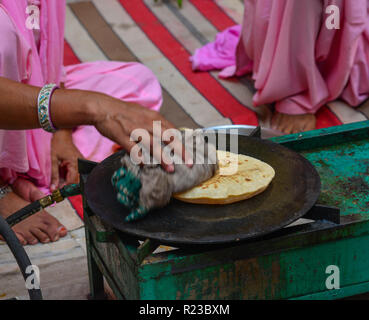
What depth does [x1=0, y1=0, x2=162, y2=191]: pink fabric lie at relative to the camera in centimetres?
271

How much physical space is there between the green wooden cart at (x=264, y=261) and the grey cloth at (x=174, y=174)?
0.14m

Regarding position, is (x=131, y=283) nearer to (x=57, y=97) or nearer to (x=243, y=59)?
(x=57, y=97)

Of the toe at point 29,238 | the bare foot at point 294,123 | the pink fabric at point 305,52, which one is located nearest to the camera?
the toe at point 29,238

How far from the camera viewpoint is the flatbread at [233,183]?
6.27ft

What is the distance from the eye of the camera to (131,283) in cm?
193

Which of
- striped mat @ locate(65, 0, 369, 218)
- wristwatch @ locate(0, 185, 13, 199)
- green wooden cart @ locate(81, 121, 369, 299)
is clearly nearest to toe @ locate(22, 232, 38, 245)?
wristwatch @ locate(0, 185, 13, 199)

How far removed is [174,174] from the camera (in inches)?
72.3

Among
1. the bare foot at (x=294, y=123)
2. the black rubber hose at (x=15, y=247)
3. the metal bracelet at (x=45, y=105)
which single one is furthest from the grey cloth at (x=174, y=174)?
the bare foot at (x=294, y=123)

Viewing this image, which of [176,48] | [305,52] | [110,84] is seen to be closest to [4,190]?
[110,84]

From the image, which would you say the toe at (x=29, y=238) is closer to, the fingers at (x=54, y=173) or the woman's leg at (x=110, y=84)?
the fingers at (x=54, y=173)

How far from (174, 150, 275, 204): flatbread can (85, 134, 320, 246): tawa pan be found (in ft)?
0.10

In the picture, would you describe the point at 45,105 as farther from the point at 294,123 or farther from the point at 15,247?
the point at 294,123
